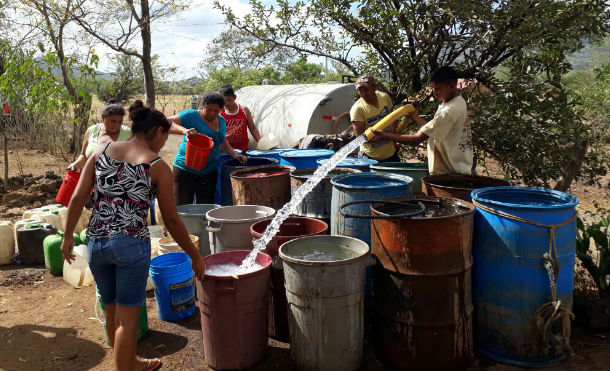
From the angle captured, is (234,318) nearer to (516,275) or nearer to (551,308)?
(516,275)

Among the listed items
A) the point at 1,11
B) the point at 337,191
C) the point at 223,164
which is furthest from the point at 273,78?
the point at 337,191

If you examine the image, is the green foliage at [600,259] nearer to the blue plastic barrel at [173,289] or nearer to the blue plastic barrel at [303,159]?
the blue plastic barrel at [303,159]

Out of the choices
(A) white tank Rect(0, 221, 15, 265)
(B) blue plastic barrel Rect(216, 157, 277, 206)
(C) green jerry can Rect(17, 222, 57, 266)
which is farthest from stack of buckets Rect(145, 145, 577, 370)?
(A) white tank Rect(0, 221, 15, 265)

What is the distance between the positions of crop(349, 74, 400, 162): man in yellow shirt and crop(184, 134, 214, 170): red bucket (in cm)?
153

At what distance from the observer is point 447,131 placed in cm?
352

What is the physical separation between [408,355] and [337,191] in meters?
1.19

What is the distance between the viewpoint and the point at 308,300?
8.94ft

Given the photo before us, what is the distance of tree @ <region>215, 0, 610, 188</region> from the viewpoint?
169 inches

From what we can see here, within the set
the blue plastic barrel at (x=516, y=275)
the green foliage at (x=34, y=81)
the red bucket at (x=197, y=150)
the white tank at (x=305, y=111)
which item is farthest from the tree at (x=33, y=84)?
the blue plastic barrel at (x=516, y=275)

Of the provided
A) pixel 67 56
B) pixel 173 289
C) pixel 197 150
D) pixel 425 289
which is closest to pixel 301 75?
pixel 67 56

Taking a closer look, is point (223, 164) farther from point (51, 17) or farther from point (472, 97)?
point (51, 17)

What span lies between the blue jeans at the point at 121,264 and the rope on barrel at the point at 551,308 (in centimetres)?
208

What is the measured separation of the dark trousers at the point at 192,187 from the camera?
4973 millimetres

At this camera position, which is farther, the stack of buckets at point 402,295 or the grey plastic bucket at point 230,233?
the grey plastic bucket at point 230,233
